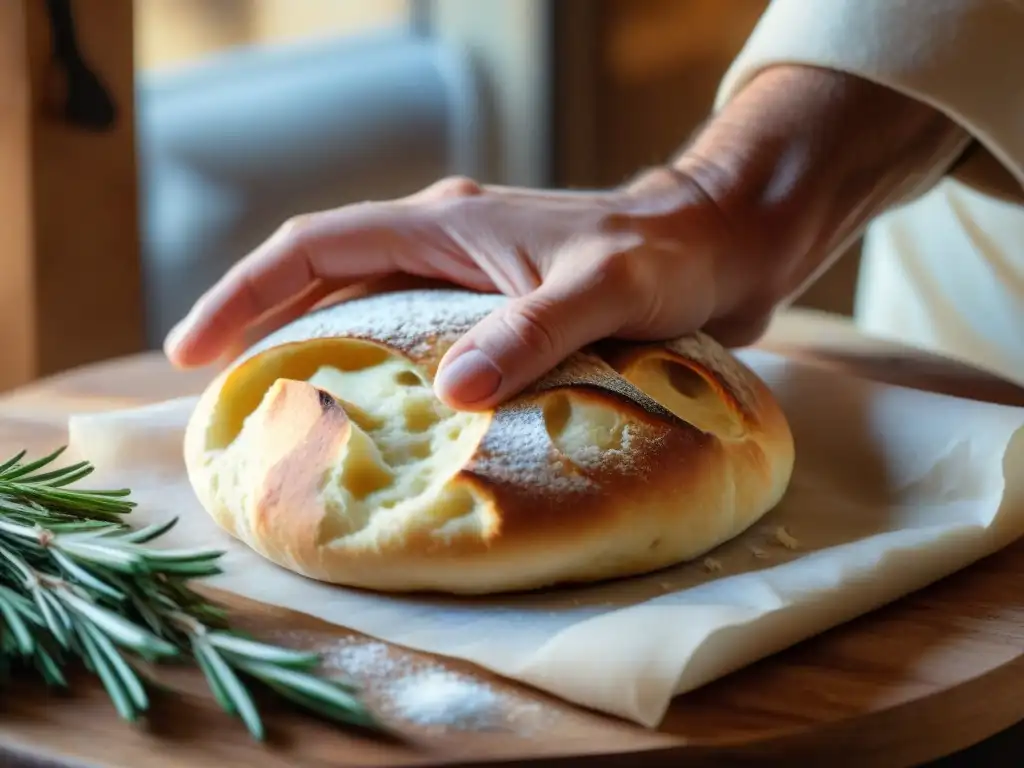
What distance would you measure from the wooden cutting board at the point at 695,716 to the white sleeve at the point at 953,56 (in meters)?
0.55

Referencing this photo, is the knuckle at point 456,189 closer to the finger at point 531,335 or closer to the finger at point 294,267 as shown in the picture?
the finger at point 294,267

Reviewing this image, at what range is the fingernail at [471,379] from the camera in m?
0.96

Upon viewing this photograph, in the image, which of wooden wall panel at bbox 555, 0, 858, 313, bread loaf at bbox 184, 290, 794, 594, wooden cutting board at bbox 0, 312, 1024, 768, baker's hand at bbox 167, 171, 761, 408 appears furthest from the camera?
wooden wall panel at bbox 555, 0, 858, 313

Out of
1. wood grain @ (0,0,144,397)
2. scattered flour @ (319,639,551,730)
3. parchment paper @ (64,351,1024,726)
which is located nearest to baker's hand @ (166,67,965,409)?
parchment paper @ (64,351,1024,726)

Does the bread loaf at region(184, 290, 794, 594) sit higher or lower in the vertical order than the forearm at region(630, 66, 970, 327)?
lower

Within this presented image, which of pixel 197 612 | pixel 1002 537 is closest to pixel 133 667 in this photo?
pixel 197 612

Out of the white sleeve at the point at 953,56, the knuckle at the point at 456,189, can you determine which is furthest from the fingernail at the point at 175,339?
the white sleeve at the point at 953,56

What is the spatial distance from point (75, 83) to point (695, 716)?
148 cm

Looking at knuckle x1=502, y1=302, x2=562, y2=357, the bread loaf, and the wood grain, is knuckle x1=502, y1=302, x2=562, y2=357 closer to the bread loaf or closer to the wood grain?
the bread loaf

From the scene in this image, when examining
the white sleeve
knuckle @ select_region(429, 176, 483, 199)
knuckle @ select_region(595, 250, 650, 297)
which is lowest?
knuckle @ select_region(595, 250, 650, 297)

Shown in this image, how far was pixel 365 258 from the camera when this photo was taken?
1251mm

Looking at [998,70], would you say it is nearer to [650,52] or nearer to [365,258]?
[365,258]

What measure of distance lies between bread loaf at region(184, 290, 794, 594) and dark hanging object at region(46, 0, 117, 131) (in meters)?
0.93

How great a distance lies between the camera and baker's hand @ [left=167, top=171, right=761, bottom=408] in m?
1.14
